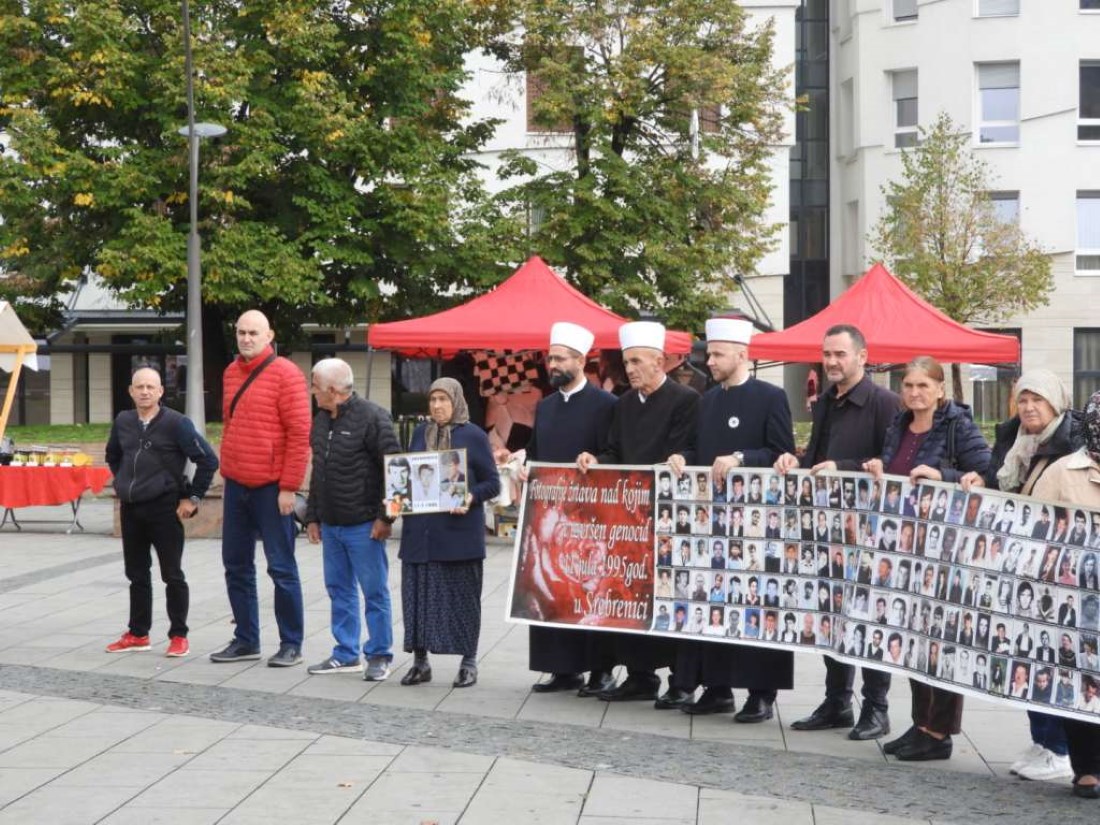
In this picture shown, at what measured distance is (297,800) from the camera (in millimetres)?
6598

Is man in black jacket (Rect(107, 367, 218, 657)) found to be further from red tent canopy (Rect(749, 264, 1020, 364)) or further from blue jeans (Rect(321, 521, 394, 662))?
red tent canopy (Rect(749, 264, 1020, 364))

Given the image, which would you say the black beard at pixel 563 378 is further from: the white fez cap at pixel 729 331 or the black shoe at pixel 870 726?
the black shoe at pixel 870 726

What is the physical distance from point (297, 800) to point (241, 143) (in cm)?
2583

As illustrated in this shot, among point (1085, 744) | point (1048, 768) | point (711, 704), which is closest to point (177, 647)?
point (711, 704)

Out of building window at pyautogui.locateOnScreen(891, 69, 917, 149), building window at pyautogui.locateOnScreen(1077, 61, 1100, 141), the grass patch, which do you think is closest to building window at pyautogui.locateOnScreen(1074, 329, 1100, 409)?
building window at pyautogui.locateOnScreen(1077, 61, 1100, 141)

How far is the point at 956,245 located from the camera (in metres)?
39.7

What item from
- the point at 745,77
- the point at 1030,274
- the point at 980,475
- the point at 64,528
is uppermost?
the point at 745,77

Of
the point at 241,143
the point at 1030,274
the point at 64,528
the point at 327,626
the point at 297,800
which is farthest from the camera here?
the point at 1030,274

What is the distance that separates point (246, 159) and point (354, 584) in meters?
22.1

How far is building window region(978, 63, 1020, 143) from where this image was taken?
1762 inches

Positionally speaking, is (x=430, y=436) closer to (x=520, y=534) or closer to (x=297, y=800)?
(x=520, y=534)

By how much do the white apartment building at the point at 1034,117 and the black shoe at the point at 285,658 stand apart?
115ft

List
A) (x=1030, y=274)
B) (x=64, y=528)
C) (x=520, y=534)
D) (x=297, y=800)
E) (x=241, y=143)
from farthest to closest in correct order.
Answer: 1. (x=1030, y=274)
2. (x=241, y=143)
3. (x=64, y=528)
4. (x=520, y=534)
5. (x=297, y=800)

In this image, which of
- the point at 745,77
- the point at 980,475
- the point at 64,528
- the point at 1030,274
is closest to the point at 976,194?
the point at 1030,274
